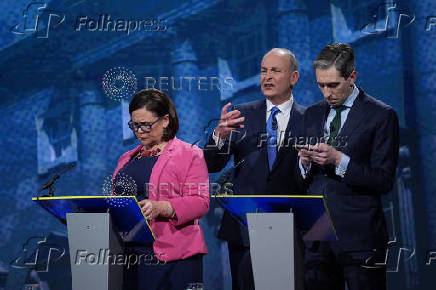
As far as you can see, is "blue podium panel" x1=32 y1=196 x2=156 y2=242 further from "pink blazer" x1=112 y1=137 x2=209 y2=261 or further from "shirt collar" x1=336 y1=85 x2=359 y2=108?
"shirt collar" x1=336 y1=85 x2=359 y2=108

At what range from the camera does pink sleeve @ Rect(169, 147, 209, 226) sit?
265cm

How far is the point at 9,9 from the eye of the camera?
15.7ft

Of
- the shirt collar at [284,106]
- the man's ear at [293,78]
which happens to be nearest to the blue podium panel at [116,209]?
the shirt collar at [284,106]

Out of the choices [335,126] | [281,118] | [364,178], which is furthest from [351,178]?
Answer: [281,118]

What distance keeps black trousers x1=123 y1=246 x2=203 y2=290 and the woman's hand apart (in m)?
0.19

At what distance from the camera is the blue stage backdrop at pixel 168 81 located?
15.0ft

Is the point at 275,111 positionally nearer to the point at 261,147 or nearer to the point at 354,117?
the point at 261,147

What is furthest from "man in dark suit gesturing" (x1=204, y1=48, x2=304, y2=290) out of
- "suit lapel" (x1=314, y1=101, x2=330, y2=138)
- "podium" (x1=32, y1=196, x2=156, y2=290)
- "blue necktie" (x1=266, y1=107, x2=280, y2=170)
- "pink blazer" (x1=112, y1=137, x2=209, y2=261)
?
"podium" (x1=32, y1=196, x2=156, y2=290)

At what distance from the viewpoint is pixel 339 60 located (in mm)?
2988

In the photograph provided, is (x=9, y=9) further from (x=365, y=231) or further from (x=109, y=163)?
(x=365, y=231)

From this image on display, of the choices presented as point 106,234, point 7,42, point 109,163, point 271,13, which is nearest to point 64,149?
point 109,163

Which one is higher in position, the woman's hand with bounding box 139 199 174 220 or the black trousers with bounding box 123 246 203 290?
the woman's hand with bounding box 139 199 174 220

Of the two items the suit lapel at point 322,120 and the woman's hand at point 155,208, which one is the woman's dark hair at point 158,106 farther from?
the suit lapel at point 322,120

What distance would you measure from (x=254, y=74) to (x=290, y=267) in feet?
8.27
